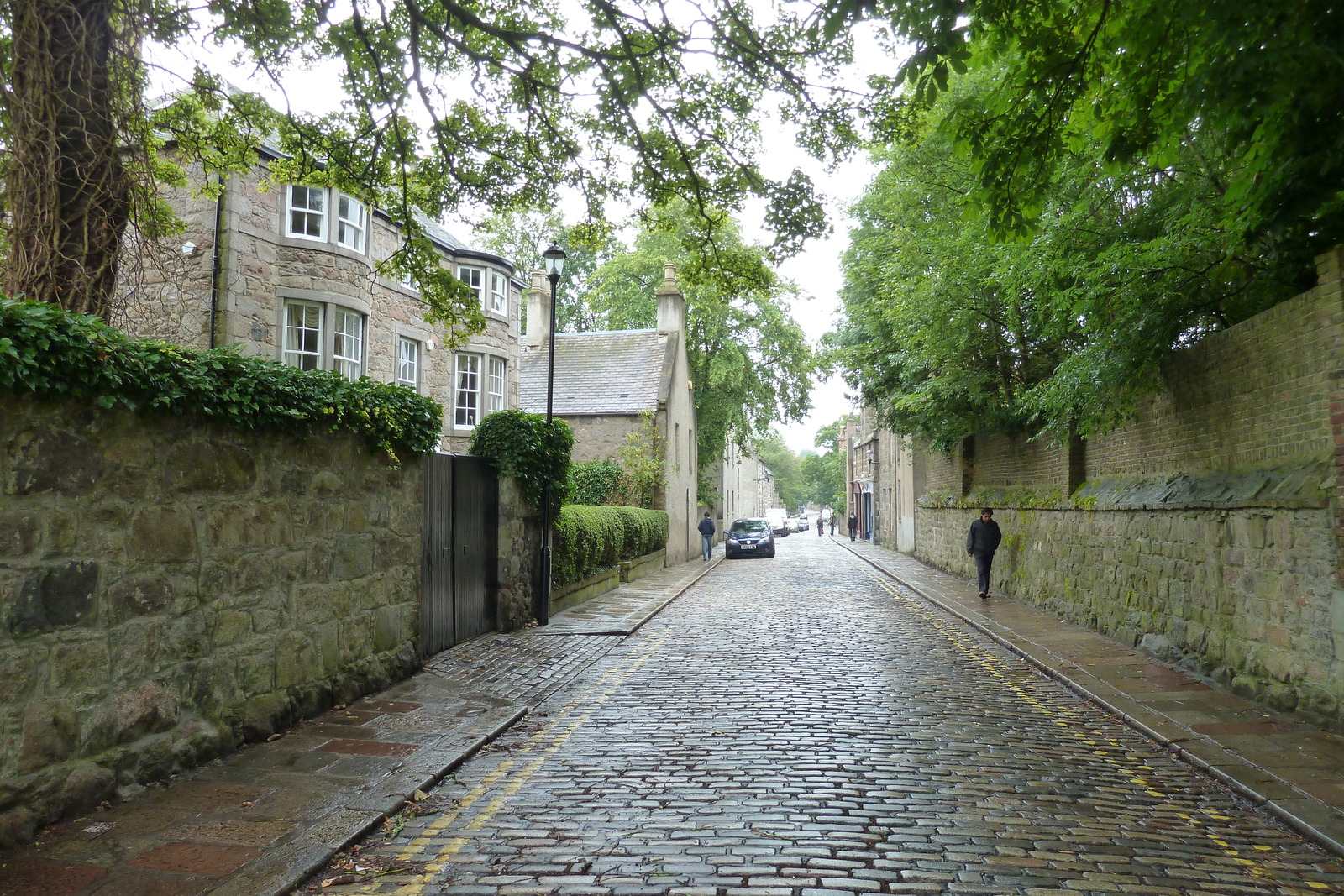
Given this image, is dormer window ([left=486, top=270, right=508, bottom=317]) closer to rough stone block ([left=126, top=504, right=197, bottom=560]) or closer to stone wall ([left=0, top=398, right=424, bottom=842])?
stone wall ([left=0, top=398, right=424, bottom=842])

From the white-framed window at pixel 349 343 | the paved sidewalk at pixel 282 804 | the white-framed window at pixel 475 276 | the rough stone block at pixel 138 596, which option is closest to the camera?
the paved sidewalk at pixel 282 804

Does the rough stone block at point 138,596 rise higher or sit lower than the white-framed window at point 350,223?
lower

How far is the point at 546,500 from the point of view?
12297mm

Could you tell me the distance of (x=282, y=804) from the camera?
4.85 m

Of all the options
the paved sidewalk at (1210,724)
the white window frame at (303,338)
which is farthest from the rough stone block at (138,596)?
the white window frame at (303,338)

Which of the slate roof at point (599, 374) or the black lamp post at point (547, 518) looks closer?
the black lamp post at point (547, 518)

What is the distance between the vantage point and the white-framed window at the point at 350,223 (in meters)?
17.3

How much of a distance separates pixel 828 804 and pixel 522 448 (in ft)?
24.6

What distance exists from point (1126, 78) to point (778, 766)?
5.47 m

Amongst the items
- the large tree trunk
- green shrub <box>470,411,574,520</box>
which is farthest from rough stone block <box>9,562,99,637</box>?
green shrub <box>470,411,574,520</box>

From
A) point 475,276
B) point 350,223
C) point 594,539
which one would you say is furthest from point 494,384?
point 594,539

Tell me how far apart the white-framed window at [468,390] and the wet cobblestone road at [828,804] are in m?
15.8

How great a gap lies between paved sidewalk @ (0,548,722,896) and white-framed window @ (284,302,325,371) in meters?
10.4

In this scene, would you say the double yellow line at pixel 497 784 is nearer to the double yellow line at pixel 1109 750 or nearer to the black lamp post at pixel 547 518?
the black lamp post at pixel 547 518
